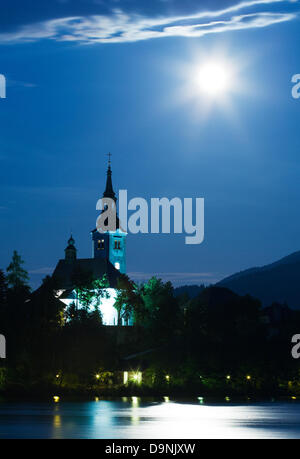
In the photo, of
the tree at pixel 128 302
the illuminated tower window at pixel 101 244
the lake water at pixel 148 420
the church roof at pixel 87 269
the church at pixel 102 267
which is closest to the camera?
the lake water at pixel 148 420

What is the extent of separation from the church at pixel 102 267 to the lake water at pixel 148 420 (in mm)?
39826

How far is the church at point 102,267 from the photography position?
473ft

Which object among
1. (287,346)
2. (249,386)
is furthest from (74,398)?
(287,346)

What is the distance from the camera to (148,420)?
222 ft

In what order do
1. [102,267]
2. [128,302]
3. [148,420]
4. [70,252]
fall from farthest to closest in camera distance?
[70,252]
[102,267]
[128,302]
[148,420]

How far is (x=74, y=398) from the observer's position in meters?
93.2

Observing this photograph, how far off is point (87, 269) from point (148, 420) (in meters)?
86.8

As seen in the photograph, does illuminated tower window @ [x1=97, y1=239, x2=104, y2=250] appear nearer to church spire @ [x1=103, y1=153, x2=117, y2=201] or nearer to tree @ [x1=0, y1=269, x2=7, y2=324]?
church spire @ [x1=103, y1=153, x2=117, y2=201]

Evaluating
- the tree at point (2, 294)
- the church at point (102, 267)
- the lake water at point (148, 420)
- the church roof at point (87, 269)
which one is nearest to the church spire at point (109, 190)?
the church at point (102, 267)

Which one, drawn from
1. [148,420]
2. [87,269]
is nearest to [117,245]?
[87,269]

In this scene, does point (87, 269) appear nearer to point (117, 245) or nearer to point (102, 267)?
point (102, 267)

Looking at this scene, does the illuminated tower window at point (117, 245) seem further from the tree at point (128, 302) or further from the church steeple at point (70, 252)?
the tree at point (128, 302)

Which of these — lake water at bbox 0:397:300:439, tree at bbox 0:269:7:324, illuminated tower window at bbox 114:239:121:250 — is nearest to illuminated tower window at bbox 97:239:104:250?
illuminated tower window at bbox 114:239:121:250
